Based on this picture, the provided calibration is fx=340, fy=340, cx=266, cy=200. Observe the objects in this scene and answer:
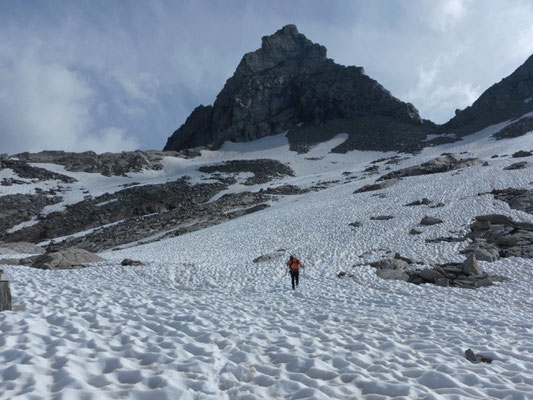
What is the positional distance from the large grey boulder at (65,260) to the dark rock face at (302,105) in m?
69.1

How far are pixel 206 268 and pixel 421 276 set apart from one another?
10.8 m

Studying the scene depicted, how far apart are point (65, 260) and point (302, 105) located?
91.5 meters

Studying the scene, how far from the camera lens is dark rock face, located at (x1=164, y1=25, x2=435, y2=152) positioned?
296 feet

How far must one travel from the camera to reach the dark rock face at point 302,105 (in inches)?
3551

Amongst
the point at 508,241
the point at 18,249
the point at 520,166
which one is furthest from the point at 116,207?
the point at 520,166

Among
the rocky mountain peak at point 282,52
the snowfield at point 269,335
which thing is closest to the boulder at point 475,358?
the snowfield at point 269,335

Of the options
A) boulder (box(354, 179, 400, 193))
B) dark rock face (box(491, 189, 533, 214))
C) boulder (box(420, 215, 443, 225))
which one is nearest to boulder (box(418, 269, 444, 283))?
boulder (box(420, 215, 443, 225))

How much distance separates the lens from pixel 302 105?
101562mm

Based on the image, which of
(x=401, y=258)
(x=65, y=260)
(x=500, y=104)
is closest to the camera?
(x=401, y=258)

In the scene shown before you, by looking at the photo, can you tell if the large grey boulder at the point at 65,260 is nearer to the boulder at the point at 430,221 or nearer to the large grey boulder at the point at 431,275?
the large grey boulder at the point at 431,275

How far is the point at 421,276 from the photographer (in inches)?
601

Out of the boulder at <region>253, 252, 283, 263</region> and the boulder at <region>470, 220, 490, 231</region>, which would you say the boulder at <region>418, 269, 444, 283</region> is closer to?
the boulder at <region>470, 220, 490, 231</region>

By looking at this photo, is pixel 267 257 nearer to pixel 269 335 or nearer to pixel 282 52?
pixel 269 335

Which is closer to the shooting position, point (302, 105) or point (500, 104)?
point (500, 104)
